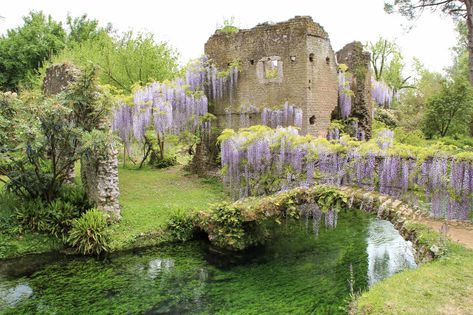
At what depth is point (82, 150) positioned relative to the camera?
10852mm

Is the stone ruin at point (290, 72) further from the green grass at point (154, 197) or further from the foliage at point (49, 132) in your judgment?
the foliage at point (49, 132)

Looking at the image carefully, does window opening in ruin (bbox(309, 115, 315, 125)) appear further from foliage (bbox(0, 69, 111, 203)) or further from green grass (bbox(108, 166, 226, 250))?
foliage (bbox(0, 69, 111, 203))

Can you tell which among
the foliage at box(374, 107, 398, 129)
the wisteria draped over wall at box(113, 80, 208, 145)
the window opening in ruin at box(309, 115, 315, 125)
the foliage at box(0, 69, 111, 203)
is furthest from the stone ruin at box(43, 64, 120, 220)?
the foliage at box(374, 107, 398, 129)

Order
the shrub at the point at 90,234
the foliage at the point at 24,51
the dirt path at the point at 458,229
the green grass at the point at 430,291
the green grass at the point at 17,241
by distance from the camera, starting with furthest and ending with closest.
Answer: the foliage at the point at 24,51, the shrub at the point at 90,234, the green grass at the point at 17,241, the dirt path at the point at 458,229, the green grass at the point at 430,291

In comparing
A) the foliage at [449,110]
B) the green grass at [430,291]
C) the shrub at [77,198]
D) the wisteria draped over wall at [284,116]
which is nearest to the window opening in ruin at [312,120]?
the wisteria draped over wall at [284,116]

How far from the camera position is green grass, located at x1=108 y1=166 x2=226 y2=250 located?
11.5 meters

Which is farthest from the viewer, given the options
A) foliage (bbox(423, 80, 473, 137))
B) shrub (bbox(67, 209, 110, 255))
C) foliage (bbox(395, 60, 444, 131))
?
foliage (bbox(395, 60, 444, 131))

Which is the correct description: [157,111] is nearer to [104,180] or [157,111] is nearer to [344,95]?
[104,180]

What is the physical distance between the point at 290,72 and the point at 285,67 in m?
0.32

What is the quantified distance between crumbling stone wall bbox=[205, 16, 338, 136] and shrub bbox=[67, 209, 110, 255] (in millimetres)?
8981

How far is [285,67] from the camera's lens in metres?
17.0

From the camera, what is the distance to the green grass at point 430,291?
552 centimetres

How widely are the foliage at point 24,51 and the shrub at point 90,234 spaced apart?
76.0 feet

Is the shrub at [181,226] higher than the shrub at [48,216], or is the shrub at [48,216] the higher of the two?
the shrub at [48,216]
